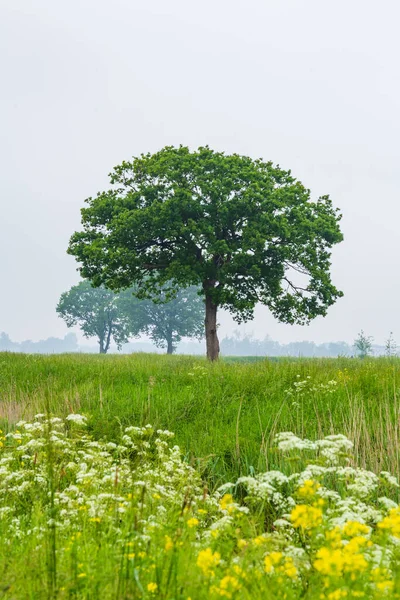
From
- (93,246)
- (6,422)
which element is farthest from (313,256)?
(6,422)

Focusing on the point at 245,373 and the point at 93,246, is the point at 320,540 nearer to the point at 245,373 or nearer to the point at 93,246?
the point at 245,373

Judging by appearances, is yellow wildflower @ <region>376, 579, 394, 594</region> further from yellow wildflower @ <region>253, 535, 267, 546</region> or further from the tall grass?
the tall grass

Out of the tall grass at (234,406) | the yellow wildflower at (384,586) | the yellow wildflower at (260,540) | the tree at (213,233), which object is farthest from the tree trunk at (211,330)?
the yellow wildflower at (384,586)

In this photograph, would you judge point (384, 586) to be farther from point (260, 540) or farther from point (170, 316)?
point (170, 316)

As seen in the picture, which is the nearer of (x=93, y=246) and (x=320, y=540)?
(x=320, y=540)

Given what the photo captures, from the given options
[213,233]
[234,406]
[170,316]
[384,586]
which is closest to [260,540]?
[384,586]

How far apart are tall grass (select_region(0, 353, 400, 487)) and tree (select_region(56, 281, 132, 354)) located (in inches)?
1852

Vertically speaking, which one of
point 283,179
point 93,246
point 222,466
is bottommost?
point 222,466

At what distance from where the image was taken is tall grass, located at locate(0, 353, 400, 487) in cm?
779

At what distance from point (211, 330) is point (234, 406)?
48.2 ft

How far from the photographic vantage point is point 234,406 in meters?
10.6

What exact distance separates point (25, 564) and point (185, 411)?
7.45 meters

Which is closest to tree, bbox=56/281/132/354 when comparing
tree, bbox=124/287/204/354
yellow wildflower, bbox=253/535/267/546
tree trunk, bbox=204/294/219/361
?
tree, bbox=124/287/204/354

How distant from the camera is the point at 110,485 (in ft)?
17.9
